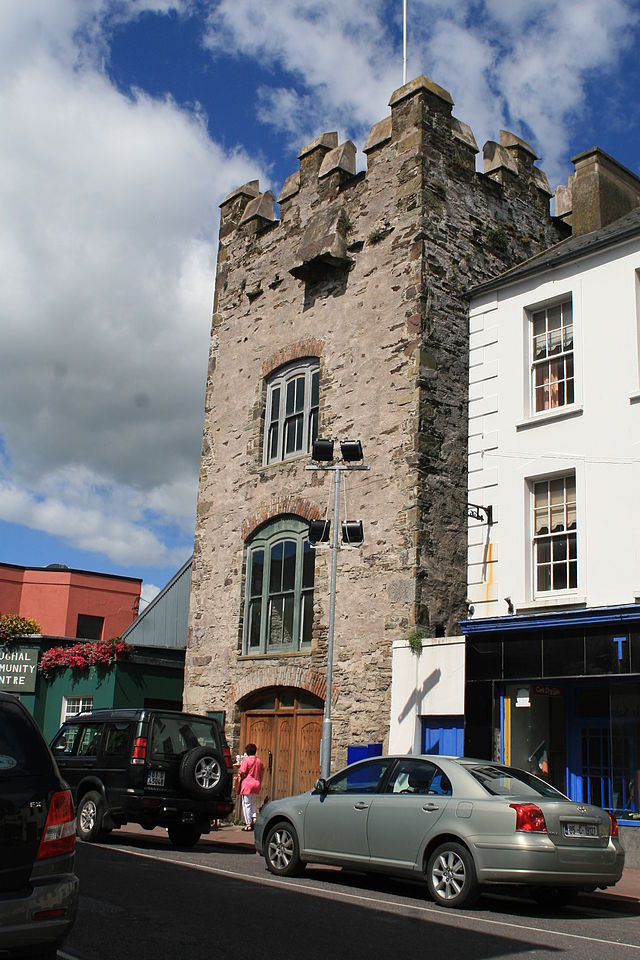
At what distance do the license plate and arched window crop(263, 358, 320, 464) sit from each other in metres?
11.7

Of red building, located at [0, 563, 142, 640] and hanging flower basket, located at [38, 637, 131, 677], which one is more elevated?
red building, located at [0, 563, 142, 640]

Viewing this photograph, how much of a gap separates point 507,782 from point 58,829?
590cm

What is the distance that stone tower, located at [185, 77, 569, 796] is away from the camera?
17.6 meters

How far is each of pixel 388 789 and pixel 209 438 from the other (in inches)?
534

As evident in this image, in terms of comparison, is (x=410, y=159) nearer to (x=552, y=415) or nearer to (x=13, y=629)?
(x=552, y=415)

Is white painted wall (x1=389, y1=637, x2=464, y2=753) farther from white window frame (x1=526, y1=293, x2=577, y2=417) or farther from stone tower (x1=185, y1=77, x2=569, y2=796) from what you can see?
white window frame (x1=526, y1=293, x2=577, y2=417)

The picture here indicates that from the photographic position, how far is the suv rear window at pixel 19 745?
5086 millimetres

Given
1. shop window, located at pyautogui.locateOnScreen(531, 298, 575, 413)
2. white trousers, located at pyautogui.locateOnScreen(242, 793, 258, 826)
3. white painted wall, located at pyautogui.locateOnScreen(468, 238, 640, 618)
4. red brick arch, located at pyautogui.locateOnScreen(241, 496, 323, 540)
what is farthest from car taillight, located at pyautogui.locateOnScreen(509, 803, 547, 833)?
red brick arch, located at pyautogui.locateOnScreen(241, 496, 323, 540)

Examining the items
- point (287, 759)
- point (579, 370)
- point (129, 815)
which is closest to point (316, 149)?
point (579, 370)

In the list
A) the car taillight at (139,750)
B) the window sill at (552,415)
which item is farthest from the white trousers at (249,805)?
the window sill at (552,415)

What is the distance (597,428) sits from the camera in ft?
50.0

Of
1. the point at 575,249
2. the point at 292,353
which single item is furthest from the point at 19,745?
the point at 292,353

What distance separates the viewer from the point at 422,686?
1642 cm

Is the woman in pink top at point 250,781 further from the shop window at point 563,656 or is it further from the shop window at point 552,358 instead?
the shop window at point 552,358
